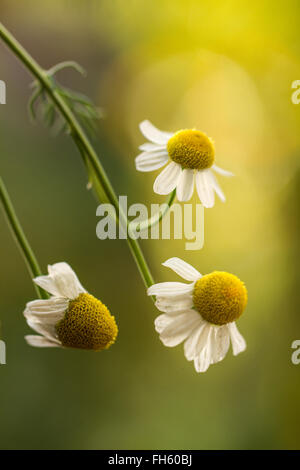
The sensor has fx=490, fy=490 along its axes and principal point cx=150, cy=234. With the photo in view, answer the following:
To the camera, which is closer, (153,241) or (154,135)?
(154,135)

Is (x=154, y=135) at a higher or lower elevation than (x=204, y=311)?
higher

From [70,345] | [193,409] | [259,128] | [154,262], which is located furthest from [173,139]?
[193,409]

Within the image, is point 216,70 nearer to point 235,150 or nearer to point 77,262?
point 235,150

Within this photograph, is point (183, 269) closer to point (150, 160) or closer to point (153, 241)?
point (150, 160)

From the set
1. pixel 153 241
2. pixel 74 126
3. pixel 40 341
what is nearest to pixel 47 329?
pixel 40 341

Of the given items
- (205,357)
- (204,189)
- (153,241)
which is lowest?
(205,357)

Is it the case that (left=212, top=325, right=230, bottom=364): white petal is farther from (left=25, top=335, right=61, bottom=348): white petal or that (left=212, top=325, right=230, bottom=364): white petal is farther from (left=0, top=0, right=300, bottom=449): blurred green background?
(left=0, top=0, right=300, bottom=449): blurred green background

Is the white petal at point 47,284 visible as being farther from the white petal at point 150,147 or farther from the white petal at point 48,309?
the white petal at point 150,147
